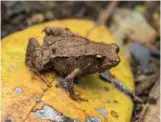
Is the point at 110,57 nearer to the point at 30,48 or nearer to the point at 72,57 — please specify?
the point at 72,57

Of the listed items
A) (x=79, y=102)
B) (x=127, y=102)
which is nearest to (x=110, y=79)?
(x=127, y=102)

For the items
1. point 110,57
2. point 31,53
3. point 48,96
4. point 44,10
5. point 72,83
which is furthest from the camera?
point 44,10

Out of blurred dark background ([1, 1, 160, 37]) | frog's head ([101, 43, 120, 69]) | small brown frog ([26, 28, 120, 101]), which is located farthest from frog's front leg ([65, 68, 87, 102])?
blurred dark background ([1, 1, 160, 37])

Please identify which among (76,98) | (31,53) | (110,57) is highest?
(110,57)

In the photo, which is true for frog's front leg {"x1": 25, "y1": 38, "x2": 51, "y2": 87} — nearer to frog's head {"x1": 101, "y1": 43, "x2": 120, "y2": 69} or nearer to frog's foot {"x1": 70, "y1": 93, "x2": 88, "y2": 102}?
frog's foot {"x1": 70, "y1": 93, "x2": 88, "y2": 102}

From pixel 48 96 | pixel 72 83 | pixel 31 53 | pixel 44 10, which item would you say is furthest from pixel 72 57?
pixel 44 10
